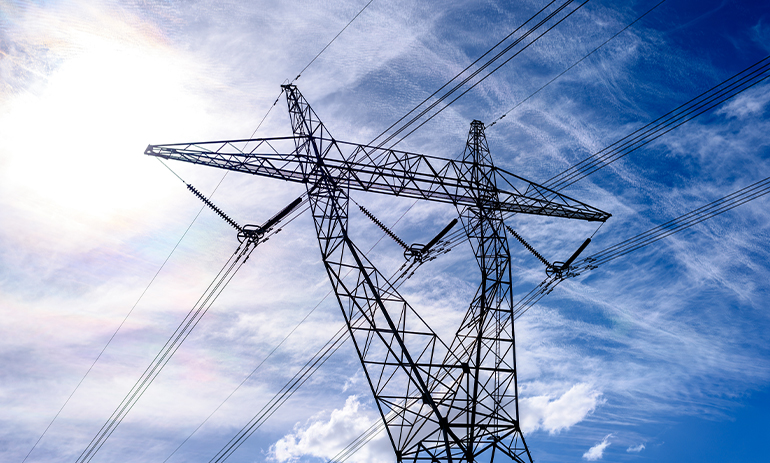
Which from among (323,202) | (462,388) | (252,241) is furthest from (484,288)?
(252,241)

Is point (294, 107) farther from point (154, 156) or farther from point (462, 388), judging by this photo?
point (462, 388)

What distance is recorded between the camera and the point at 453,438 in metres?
19.3

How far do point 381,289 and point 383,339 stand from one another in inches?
79.8

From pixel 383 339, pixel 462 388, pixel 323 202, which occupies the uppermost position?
pixel 323 202

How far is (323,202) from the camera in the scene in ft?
71.8

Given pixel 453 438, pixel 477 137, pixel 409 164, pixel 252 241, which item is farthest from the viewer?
pixel 477 137

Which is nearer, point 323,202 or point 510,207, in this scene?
point 323,202

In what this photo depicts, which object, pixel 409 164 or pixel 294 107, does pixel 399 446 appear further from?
pixel 294 107

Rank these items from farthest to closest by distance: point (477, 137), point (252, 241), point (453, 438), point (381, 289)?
1. point (477, 137)
2. point (252, 241)
3. point (381, 289)
4. point (453, 438)

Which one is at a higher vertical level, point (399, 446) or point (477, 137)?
point (477, 137)

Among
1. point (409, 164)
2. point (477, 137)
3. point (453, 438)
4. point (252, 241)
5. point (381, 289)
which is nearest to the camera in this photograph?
point (453, 438)

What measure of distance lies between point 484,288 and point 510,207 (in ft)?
14.3

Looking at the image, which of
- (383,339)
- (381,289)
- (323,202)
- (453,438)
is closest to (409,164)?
(323,202)

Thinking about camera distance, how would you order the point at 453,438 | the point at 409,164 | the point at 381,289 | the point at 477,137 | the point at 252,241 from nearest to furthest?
1. the point at 453,438
2. the point at 381,289
3. the point at 409,164
4. the point at 252,241
5. the point at 477,137
